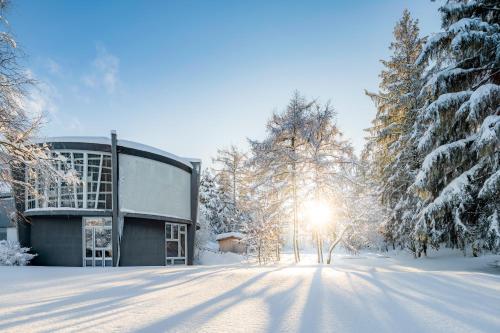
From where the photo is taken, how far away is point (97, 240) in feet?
56.2

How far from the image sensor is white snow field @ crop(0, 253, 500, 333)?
4066mm

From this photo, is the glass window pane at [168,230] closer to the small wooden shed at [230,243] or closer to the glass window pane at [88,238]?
the glass window pane at [88,238]

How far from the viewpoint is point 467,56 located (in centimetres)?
1045

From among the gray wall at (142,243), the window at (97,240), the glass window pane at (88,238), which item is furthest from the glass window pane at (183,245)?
the glass window pane at (88,238)

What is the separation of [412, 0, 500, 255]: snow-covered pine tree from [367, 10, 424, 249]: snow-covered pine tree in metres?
5.97

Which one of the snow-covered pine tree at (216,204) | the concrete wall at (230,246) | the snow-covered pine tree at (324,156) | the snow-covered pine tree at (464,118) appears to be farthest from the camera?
the snow-covered pine tree at (216,204)

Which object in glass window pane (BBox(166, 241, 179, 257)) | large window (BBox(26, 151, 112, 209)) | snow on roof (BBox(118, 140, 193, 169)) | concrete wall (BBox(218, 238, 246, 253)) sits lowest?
concrete wall (BBox(218, 238, 246, 253))

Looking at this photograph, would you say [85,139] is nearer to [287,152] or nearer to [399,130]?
[287,152]

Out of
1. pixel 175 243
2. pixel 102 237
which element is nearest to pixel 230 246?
pixel 175 243

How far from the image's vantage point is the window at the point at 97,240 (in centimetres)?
1703

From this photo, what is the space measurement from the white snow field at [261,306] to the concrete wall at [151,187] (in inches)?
Result: 376

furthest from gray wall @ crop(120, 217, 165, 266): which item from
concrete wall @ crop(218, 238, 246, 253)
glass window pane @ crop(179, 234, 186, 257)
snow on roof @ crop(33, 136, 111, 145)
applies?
concrete wall @ crop(218, 238, 246, 253)

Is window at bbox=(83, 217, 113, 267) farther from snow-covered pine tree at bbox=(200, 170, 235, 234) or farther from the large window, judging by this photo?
snow-covered pine tree at bbox=(200, 170, 235, 234)

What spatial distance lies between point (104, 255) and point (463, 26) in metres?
17.5
